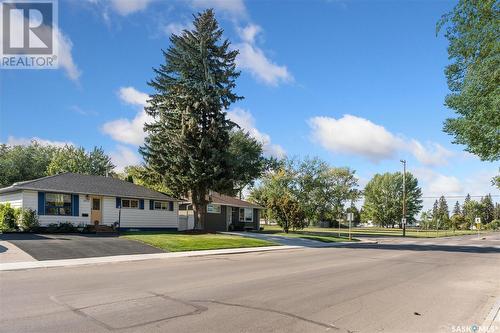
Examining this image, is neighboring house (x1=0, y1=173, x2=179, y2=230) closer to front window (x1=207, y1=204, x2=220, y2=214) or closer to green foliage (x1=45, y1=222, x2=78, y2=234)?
green foliage (x1=45, y1=222, x2=78, y2=234)

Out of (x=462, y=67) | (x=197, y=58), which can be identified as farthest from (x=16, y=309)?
(x=197, y=58)

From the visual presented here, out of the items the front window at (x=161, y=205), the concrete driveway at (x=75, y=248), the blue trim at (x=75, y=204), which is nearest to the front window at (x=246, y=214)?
the front window at (x=161, y=205)

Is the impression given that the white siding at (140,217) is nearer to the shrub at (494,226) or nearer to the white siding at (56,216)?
the white siding at (56,216)

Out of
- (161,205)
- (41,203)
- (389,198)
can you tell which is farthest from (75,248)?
(389,198)

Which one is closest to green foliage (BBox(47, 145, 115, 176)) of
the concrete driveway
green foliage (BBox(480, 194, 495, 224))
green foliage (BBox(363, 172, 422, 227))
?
the concrete driveway

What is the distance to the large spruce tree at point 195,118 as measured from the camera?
3102 centimetres

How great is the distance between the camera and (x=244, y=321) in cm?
760

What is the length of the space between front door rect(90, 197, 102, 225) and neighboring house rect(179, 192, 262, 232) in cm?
920

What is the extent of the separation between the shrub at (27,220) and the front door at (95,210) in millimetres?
3997

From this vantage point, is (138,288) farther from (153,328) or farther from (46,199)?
(46,199)

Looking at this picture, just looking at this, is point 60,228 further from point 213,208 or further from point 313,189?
point 313,189

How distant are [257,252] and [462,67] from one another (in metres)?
13.7

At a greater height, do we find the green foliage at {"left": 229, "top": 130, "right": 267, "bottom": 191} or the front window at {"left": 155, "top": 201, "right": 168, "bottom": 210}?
the green foliage at {"left": 229, "top": 130, "right": 267, "bottom": 191}

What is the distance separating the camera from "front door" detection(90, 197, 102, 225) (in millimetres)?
29750
